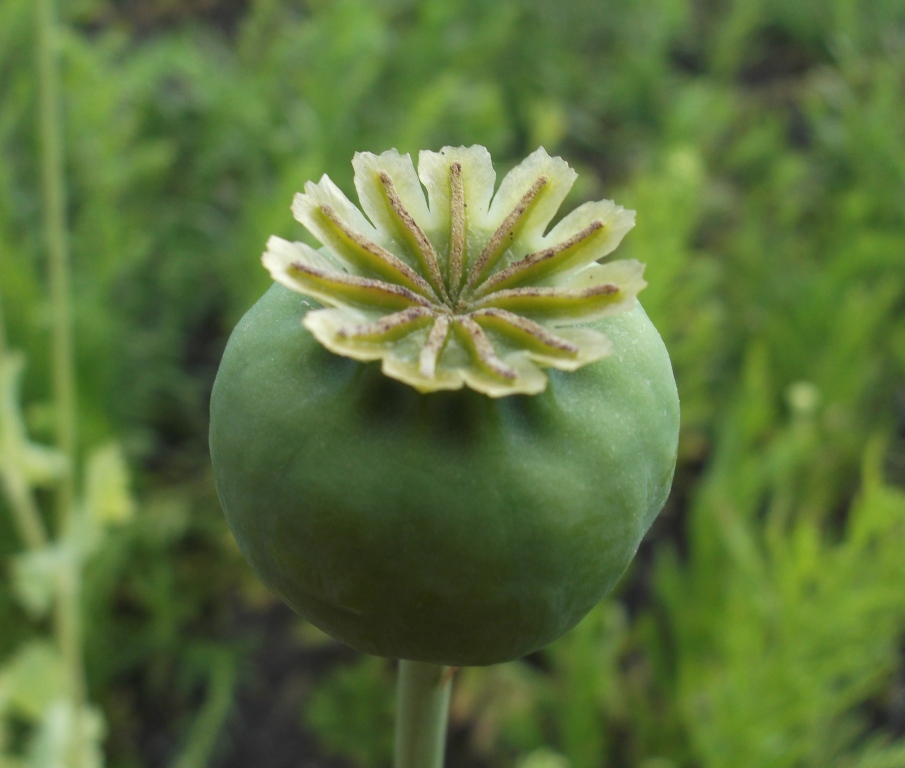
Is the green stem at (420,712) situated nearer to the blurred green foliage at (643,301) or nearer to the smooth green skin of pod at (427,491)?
the smooth green skin of pod at (427,491)

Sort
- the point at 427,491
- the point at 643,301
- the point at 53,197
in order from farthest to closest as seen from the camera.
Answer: the point at 643,301, the point at 53,197, the point at 427,491

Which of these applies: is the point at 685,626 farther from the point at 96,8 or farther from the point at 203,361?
the point at 96,8

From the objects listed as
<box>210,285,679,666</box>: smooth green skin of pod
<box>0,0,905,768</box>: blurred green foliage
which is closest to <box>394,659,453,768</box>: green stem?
<box>210,285,679,666</box>: smooth green skin of pod

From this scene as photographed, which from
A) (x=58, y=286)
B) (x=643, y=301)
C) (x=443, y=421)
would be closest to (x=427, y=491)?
(x=443, y=421)

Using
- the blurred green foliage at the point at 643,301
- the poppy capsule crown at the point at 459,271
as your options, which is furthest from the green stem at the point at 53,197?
the poppy capsule crown at the point at 459,271

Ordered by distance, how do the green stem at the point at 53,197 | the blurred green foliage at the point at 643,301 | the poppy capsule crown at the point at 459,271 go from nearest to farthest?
the poppy capsule crown at the point at 459,271
the green stem at the point at 53,197
the blurred green foliage at the point at 643,301

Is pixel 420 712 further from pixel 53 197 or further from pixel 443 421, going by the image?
pixel 53 197

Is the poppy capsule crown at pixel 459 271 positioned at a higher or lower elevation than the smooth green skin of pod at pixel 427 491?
higher
